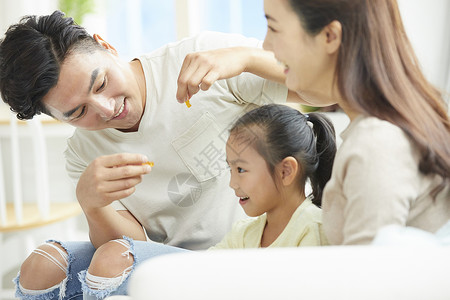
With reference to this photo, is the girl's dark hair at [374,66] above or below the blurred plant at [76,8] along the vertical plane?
above

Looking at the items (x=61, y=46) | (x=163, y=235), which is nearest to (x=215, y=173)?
(x=163, y=235)

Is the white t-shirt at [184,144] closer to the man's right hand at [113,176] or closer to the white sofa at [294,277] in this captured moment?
the man's right hand at [113,176]

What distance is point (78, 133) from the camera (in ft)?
4.96

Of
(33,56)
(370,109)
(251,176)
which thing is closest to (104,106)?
(33,56)

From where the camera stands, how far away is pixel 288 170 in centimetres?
125

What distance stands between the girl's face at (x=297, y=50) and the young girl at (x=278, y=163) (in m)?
0.32

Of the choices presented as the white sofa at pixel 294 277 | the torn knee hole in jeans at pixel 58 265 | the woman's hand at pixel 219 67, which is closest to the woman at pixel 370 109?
the white sofa at pixel 294 277

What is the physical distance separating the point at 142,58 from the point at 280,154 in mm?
522

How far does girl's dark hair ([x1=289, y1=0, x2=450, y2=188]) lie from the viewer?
83 cm

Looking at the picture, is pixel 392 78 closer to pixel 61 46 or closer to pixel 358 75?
pixel 358 75

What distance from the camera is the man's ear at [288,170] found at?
123 centimetres

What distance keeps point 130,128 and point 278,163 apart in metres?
0.45

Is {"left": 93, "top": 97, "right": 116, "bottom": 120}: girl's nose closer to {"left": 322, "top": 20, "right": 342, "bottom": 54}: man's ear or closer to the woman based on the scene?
the woman

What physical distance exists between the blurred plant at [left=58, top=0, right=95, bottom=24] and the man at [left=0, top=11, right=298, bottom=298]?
5.34ft
